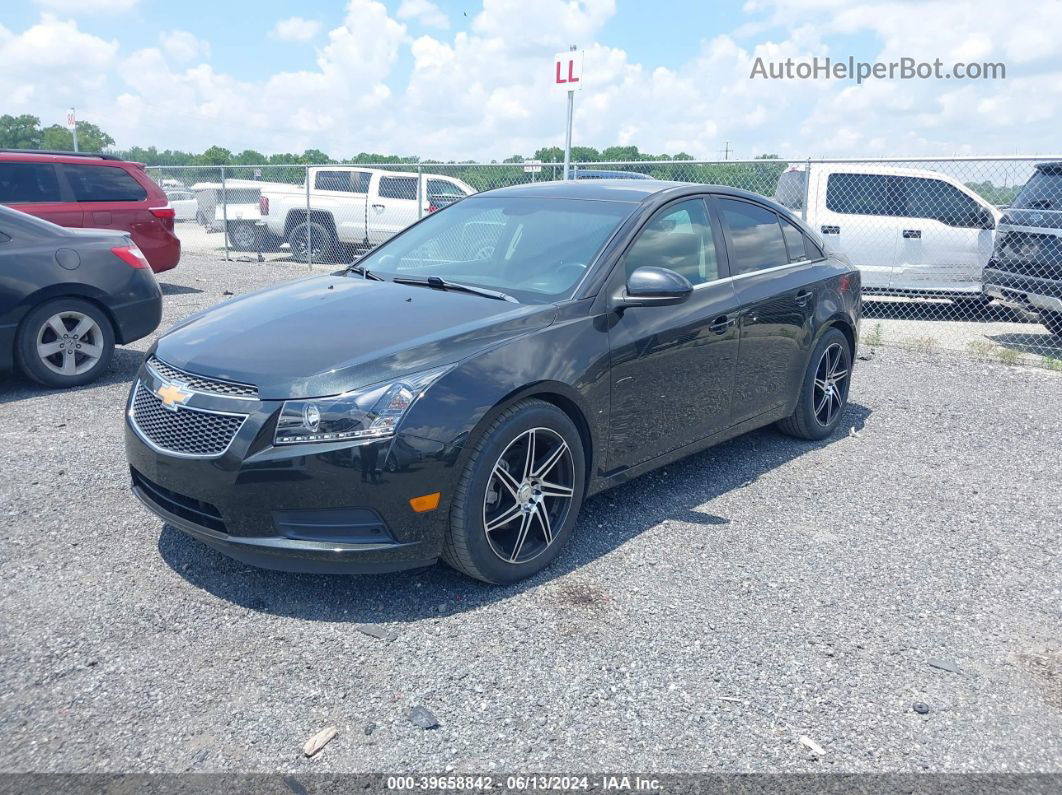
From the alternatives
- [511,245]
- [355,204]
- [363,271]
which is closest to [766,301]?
[511,245]

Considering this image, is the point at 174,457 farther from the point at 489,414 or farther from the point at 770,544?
the point at 770,544

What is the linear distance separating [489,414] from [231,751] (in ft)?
4.90

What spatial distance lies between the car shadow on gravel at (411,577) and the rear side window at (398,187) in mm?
11984

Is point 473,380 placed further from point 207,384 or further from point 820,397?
point 820,397

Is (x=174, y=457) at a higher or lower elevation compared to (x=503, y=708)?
higher

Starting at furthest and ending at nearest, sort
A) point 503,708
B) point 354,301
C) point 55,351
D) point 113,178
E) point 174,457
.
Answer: point 113,178 → point 55,351 → point 354,301 → point 174,457 → point 503,708

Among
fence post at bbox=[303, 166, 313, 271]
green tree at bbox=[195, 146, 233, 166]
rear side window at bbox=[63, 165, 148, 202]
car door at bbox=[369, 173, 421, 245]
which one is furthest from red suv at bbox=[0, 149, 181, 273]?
green tree at bbox=[195, 146, 233, 166]

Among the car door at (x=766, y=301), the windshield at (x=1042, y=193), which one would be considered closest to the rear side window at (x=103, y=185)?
the car door at (x=766, y=301)

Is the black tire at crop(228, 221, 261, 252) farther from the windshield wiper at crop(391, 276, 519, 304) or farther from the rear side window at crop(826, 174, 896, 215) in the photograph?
the windshield wiper at crop(391, 276, 519, 304)

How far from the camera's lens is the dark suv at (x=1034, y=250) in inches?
365

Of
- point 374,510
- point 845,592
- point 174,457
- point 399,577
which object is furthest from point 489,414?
point 845,592

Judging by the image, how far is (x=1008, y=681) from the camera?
3.18 meters

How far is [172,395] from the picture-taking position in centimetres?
357

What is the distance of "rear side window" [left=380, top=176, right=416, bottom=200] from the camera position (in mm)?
15906
